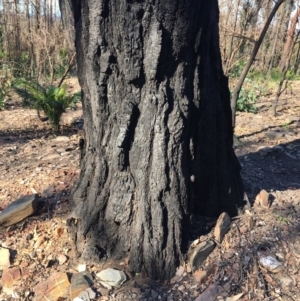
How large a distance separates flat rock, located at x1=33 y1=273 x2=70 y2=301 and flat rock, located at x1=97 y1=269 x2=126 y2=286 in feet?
0.71

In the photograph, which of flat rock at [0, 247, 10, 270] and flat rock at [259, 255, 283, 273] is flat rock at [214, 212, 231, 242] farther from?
flat rock at [0, 247, 10, 270]

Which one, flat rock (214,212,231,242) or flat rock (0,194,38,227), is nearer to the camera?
flat rock (214,212,231,242)

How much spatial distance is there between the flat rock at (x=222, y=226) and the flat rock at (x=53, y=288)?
1005mm

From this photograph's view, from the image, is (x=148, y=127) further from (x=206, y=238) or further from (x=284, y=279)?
(x=284, y=279)

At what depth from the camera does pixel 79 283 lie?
2.29 metres

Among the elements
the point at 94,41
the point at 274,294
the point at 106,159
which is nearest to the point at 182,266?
the point at 274,294

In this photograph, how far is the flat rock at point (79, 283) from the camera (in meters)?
2.27

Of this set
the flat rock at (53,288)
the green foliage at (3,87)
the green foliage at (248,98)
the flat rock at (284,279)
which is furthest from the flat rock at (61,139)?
the flat rock at (284,279)

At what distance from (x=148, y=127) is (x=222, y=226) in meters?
0.88

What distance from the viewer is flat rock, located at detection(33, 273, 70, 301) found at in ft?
7.47

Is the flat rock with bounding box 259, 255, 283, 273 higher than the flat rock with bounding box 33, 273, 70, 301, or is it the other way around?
the flat rock with bounding box 259, 255, 283, 273

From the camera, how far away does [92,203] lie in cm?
250

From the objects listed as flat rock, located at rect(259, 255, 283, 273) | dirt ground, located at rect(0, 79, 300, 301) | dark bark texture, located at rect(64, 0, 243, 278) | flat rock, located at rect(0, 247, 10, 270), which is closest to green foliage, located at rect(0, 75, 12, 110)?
dirt ground, located at rect(0, 79, 300, 301)

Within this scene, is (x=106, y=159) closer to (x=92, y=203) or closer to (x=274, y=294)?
(x=92, y=203)
